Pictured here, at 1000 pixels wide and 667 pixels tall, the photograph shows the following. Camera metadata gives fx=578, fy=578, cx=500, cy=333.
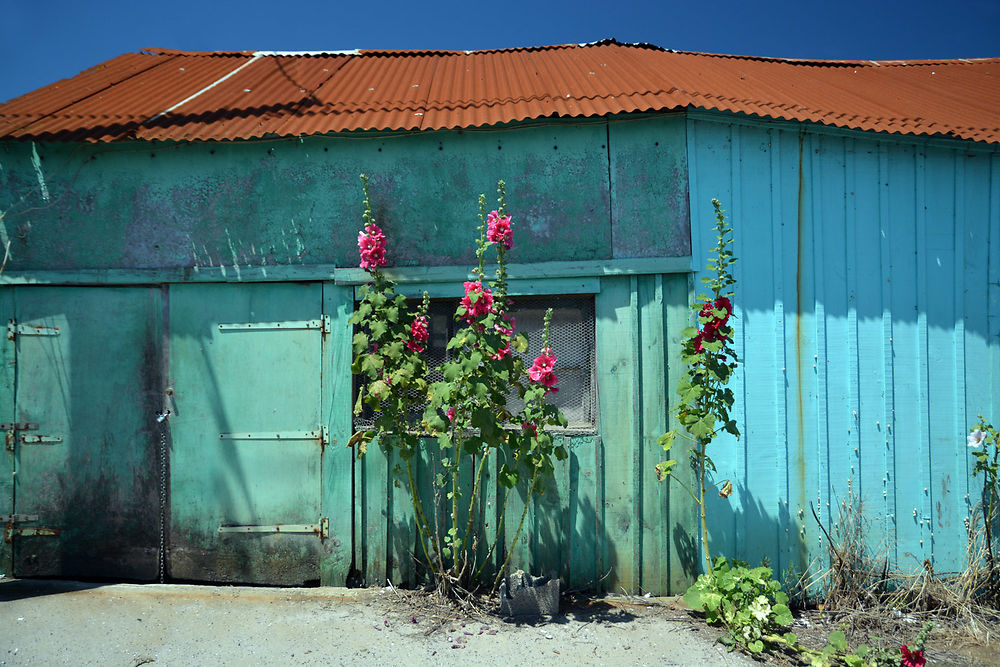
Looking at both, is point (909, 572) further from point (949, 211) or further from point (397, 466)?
point (397, 466)

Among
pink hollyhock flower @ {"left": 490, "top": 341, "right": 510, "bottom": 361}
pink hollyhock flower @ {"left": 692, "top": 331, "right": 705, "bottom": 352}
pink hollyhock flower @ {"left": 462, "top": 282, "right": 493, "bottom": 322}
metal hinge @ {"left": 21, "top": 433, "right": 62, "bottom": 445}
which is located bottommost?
metal hinge @ {"left": 21, "top": 433, "right": 62, "bottom": 445}

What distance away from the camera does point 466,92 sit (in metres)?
5.04

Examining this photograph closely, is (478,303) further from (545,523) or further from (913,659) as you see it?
(913,659)

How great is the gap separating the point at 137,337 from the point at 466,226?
274 cm

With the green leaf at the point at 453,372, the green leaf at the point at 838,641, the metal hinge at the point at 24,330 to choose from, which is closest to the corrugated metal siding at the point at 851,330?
the green leaf at the point at 838,641

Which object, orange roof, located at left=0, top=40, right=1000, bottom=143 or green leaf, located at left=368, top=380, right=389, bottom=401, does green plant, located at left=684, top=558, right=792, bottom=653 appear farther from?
orange roof, located at left=0, top=40, right=1000, bottom=143

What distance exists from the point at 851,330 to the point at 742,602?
2.12 metres

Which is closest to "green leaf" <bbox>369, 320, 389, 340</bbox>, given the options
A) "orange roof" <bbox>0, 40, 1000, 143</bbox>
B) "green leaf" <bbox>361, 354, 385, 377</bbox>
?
"green leaf" <bbox>361, 354, 385, 377</bbox>

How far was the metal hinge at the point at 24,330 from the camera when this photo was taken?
14.9 feet

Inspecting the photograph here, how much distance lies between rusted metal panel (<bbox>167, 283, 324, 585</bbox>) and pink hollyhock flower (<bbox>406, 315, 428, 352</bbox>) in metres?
0.93

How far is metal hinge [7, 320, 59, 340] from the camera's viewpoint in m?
4.55

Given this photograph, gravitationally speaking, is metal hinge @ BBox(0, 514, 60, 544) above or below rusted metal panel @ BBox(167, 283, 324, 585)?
below

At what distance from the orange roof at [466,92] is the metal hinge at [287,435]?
224cm

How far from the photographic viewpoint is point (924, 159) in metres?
4.41
